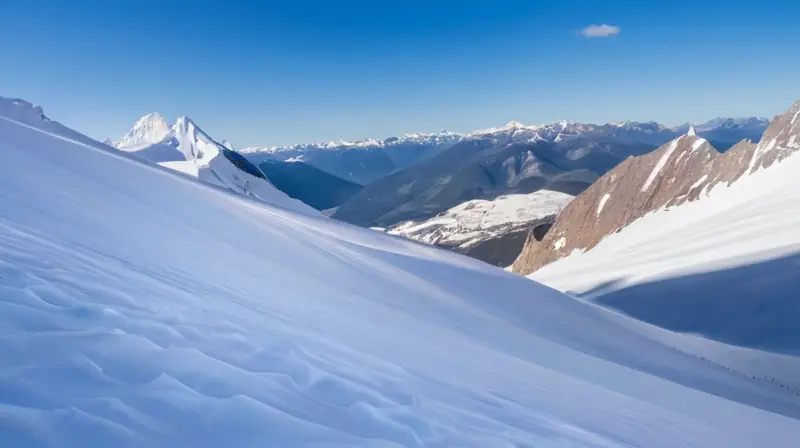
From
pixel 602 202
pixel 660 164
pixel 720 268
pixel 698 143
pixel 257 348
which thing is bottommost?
pixel 257 348

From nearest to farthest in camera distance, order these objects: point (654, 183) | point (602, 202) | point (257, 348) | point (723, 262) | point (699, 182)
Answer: point (257, 348)
point (723, 262)
point (699, 182)
point (654, 183)
point (602, 202)

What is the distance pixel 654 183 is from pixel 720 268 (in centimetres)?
4500

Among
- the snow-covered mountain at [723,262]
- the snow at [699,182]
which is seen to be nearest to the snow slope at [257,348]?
the snow-covered mountain at [723,262]

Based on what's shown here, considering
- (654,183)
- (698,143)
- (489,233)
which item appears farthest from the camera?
(489,233)

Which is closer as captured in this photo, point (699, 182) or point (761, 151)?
point (761, 151)

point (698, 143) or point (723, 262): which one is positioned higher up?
point (698, 143)

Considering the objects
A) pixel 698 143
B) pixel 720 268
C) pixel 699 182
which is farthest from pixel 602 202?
pixel 720 268

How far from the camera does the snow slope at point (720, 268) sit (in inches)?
1088

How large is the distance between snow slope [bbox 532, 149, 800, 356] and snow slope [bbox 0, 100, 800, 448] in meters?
13.8

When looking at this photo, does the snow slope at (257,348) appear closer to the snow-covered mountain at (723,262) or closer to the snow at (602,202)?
the snow-covered mountain at (723,262)

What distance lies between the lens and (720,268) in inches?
1384

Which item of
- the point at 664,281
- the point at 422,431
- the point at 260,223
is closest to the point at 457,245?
the point at 664,281

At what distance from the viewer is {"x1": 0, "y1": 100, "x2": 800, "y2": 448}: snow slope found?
3.83m

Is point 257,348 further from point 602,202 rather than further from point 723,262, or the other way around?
point 602,202
